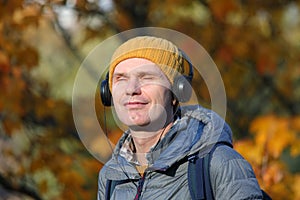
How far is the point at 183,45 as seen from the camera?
196 inches

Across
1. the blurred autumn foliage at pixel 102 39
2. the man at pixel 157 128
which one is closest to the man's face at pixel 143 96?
the man at pixel 157 128

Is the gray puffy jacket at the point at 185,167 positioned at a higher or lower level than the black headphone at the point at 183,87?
lower

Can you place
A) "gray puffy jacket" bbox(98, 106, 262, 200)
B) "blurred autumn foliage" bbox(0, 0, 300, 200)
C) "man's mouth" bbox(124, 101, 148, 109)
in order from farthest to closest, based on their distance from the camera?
"blurred autumn foliage" bbox(0, 0, 300, 200) < "man's mouth" bbox(124, 101, 148, 109) < "gray puffy jacket" bbox(98, 106, 262, 200)

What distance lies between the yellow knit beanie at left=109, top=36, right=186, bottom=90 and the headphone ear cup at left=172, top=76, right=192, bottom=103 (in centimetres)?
2

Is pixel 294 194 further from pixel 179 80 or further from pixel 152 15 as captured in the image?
pixel 179 80

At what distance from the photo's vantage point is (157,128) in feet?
8.20

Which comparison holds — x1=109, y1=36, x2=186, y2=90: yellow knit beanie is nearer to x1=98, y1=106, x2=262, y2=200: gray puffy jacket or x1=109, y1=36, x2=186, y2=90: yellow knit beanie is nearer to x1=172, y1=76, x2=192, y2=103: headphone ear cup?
x1=172, y1=76, x2=192, y2=103: headphone ear cup

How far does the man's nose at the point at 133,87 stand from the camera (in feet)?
8.02

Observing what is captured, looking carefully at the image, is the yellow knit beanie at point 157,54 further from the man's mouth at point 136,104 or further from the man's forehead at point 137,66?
the man's mouth at point 136,104

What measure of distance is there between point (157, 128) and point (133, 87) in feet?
0.56

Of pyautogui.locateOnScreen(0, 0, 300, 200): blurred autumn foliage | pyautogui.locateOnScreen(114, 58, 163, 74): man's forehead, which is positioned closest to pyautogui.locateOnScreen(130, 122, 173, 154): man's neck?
pyautogui.locateOnScreen(114, 58, 163, 74): man's forehead

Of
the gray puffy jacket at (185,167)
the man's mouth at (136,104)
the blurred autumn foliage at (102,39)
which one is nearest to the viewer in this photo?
the gray puffy jacket at (185,167)

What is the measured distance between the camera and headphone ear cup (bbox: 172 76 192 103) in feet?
8.23

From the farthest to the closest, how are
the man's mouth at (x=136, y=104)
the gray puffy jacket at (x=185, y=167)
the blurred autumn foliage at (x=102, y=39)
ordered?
the blurred autumn foliage at (x=102, y=39)
the man's mouth at (x=136, y=104)
the gray puffy jacket at (x=185, y=167)
